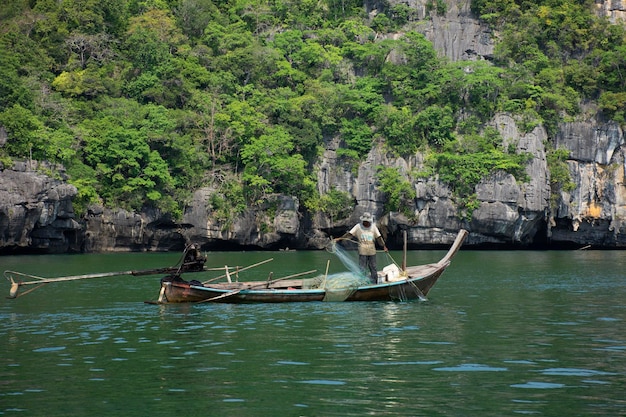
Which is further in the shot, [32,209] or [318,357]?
[32,209]

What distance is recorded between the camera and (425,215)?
6284 centimetres

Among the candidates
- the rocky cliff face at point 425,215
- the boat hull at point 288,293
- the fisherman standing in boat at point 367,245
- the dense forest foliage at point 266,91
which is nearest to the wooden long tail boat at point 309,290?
the boat hull at point 288,293

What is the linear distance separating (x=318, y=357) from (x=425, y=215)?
4782 centimetres

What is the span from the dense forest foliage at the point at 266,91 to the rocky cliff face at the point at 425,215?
1074 millimetres

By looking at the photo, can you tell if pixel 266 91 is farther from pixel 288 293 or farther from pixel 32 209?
pixel 288 293

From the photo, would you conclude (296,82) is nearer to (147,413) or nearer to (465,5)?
(465,5)

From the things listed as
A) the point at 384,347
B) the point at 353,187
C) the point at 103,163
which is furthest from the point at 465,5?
the point at 384,347

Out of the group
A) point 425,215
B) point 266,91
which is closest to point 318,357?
point 425,215

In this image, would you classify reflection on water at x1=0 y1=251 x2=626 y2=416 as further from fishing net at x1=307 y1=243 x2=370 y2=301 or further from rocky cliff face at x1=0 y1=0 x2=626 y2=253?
rocky cliff face at x1=0 y1=0 x2=626 y2=253

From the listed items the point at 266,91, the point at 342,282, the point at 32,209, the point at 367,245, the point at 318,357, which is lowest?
the point at 318,357

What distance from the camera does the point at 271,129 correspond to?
62.9 metres

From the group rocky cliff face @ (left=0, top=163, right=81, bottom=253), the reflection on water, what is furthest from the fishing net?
rocky cliff face @ (left=0, top=163, right=81, bottom=253)

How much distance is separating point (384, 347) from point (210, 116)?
159ft

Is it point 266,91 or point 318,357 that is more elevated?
point 266,91
